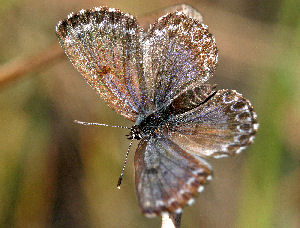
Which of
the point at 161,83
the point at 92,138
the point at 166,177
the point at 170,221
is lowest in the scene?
the point at 170,221

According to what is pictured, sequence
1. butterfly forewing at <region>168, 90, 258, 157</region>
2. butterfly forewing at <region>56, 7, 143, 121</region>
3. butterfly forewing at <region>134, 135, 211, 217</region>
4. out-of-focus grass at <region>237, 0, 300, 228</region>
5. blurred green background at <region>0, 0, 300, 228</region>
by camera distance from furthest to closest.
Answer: blurred green background at <region>0, 0, 300, 228</region>, out-of-focus grass at <region>237, 0, 300, 228</region>, butterfly forewing at <region>56, 7, 143, 121</region>, butterfly forewing at <region>168, 90, 258, 157</region>, butterfly forewing at <region>134, 135, 211, 217</region>

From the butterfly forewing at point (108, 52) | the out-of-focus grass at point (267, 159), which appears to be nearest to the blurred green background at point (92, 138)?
the out-of-focus grass at point (267, 159)

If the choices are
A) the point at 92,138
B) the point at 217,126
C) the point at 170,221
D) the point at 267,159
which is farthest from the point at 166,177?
the point at 92,138

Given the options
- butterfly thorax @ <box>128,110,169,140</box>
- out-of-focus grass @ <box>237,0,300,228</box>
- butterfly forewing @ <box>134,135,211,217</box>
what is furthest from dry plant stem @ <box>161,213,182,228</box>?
out-of-focus grass @ <box>237,0,300,228</box>

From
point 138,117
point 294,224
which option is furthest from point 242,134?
point 294,224

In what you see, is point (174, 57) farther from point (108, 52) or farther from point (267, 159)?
point (267, 159)

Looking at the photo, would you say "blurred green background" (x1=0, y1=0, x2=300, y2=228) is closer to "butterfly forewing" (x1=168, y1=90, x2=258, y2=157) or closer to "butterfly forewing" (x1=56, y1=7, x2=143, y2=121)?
"butterfly forewing" (x1=168, y1=90, x2=258, y2=157)

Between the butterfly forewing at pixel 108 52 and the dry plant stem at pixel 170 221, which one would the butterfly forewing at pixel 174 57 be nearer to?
the butterfly forewing at pixel 108 52
